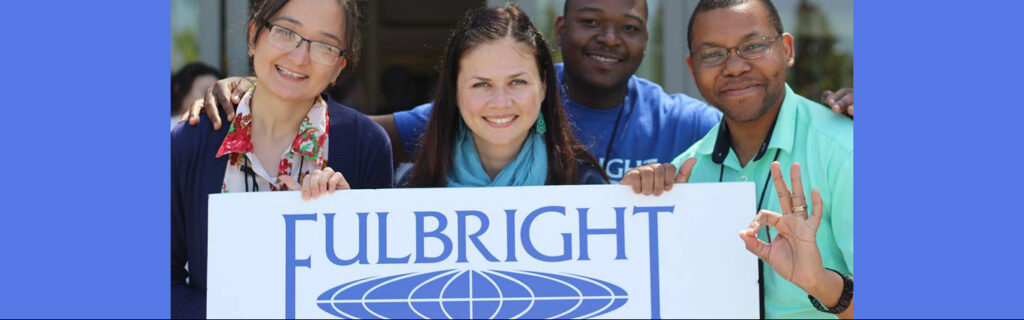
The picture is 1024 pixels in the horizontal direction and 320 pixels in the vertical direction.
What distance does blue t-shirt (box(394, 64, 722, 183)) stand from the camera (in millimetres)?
3543

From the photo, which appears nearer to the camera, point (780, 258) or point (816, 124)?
point (780, 258)

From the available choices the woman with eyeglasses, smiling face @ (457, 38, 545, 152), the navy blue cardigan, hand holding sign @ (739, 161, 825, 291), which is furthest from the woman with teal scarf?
hand holding sign @ (739, 161, 825, 291)

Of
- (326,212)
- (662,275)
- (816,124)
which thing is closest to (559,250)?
(662,275)

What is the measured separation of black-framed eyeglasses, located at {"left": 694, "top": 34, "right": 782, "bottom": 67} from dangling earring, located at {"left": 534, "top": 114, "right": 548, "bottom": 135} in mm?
590

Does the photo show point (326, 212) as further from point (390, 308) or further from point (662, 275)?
point (662, 275)

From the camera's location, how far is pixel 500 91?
2.88 meters

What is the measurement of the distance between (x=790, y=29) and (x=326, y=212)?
4.61 meters

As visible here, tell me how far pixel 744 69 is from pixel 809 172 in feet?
1.35

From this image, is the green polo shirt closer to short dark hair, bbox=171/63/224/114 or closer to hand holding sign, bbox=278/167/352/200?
hand holding sign, bbox=278/167/352/200

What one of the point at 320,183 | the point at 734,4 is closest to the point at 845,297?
the point at 734,4

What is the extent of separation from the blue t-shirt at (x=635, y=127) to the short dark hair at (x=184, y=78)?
224cm

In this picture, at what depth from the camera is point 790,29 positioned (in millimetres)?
6375

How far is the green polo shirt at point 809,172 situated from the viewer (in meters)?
2.72

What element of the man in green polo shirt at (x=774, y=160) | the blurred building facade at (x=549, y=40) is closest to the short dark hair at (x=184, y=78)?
the blurred building facade at (x=549, y=40)
